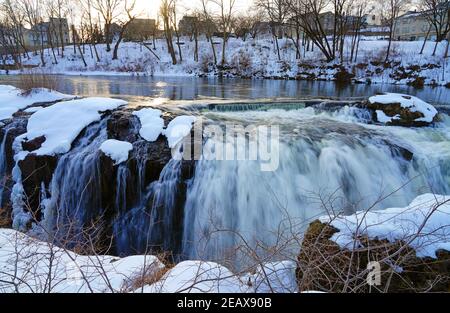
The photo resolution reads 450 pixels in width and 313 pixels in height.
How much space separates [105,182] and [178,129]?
→ 6.93 ft

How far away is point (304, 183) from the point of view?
698 cm

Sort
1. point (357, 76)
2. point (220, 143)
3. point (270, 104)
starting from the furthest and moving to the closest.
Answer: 1. point (357, 76)
2. point (270, 104)
3. point (220, 143)

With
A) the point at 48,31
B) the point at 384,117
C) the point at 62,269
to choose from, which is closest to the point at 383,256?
the point at 62,269

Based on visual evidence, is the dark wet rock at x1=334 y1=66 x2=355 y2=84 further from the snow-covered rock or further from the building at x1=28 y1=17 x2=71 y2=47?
the building at x1=28 y1=17 x2=71 y2=47

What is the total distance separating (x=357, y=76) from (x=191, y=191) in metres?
25.7

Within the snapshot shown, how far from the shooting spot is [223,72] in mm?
33500

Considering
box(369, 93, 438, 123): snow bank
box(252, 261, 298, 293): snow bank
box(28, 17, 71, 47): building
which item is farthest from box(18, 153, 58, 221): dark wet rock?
box(28, 17, 71, 47): building

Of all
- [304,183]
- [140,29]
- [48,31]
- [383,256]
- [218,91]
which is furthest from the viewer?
[140,29]

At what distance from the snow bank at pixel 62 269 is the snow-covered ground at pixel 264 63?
2724 centimetres

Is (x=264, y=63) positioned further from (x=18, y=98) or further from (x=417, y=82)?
(x=18, y=98)

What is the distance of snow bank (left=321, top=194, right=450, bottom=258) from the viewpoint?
132 inches

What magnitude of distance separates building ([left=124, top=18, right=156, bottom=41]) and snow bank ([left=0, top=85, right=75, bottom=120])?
4619 centimetres
